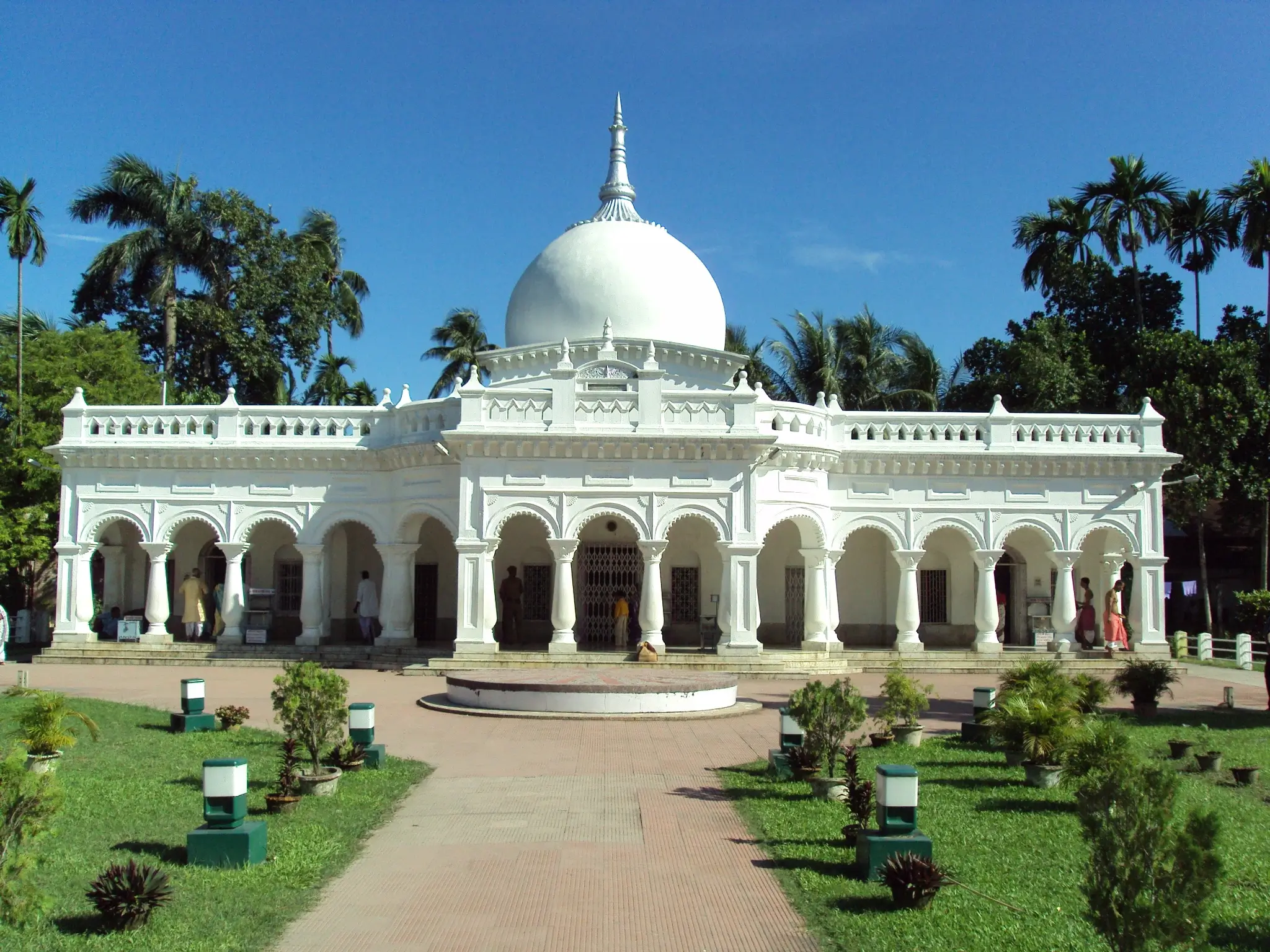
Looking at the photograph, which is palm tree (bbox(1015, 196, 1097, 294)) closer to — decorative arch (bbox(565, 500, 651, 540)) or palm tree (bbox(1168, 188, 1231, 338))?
palm tree (bbox(1168, 188, 1231, 338))

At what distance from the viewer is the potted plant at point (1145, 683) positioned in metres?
17.5

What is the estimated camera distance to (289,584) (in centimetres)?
3123

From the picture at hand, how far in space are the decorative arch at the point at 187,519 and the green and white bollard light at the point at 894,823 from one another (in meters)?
23.1

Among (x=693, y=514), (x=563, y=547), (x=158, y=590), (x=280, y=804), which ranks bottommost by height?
(x=280, y=804)

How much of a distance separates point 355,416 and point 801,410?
35.5 feet

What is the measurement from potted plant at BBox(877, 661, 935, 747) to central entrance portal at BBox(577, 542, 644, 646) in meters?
13.4

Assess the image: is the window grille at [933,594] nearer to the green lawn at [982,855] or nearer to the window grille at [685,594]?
the window grille at [685,594]

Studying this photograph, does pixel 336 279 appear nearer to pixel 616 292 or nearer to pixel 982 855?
pixel 616 292

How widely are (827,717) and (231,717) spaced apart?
8.36 m

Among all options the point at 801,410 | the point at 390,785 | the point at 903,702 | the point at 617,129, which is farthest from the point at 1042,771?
the point at 617,129

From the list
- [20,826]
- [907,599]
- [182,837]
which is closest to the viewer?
[20,826]

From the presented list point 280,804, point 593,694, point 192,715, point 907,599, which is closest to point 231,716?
point 192,715

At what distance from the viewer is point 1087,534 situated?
29.3 metres

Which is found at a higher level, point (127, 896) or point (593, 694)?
point (593, 694)
